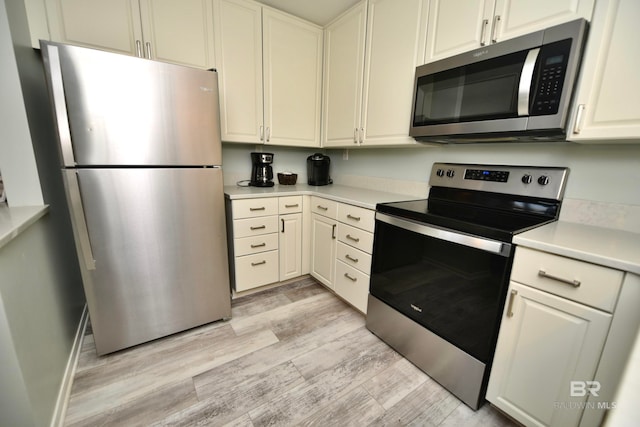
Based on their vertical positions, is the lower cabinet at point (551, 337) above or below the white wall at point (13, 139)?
below

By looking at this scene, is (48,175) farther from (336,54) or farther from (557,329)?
(557,329)

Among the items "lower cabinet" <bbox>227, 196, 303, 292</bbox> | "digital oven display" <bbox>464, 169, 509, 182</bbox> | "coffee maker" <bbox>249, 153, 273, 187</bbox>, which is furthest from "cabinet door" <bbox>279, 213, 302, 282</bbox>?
"digital oven display" <bbox>464, 169, 509, 182</bbox>

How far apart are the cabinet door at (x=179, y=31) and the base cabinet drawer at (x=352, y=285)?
1832 millimetres

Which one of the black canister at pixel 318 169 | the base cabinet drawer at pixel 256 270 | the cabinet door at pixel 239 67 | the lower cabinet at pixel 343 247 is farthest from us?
the black canister at pixel 318 169

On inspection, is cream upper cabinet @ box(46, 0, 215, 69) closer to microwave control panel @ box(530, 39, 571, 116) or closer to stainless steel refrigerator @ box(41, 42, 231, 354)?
stainless steel refrigerator @ box(41, 42, 231, 354)

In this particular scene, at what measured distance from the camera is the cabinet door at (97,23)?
1.44m

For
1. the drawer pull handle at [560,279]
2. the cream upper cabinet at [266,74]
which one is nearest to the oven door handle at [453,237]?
the drawer pull handle at [560,279]

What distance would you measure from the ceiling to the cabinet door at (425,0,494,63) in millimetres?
815

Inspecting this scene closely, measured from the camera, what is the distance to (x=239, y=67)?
2020mm

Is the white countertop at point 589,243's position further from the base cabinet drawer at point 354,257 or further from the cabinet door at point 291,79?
the cabinet door at point 291,79

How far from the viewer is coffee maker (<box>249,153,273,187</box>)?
89.1 inches

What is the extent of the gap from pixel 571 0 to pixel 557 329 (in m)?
1.29

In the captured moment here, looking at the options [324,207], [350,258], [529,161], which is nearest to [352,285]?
[350,258]

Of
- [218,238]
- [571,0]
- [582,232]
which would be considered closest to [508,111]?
[571,0]
